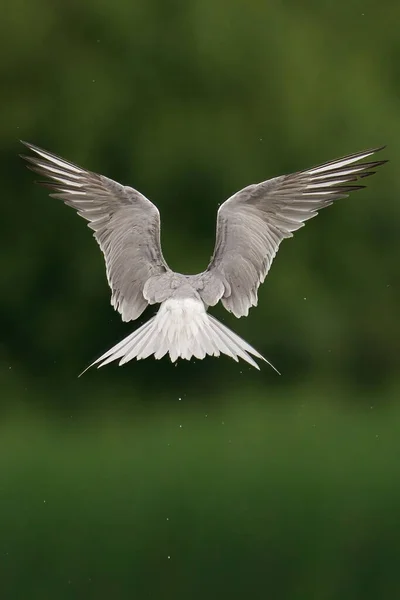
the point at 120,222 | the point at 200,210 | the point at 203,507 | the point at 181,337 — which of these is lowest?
the point at 203,507

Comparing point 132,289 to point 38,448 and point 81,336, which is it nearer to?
point 38,448

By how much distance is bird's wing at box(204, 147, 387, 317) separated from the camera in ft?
20.0

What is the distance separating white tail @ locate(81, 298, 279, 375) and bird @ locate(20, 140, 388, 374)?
14cm

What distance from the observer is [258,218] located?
620 centimetres

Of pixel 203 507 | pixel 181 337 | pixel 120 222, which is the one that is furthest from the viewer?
pixel 203 507

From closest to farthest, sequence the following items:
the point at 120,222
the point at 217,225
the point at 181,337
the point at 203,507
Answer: the point at 181,337 < the point at 217,225 < the point at 120,222 < the point at 203,507

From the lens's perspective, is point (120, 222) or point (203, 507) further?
point (203, 507)

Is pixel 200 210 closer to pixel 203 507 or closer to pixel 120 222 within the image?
pixel 203 507

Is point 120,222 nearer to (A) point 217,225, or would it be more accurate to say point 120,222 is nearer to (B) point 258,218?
(A) point 217,225

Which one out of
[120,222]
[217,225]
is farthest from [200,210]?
[217,225]

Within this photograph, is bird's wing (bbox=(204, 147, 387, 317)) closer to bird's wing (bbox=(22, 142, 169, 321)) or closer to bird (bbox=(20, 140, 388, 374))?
bird (bbox=(20, 140, 388, 374))

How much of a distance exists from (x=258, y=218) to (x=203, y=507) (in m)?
2.04

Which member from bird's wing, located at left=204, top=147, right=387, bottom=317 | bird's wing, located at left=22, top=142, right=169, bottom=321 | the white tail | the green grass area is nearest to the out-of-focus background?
the green grass area

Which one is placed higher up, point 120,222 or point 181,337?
point 120,222
